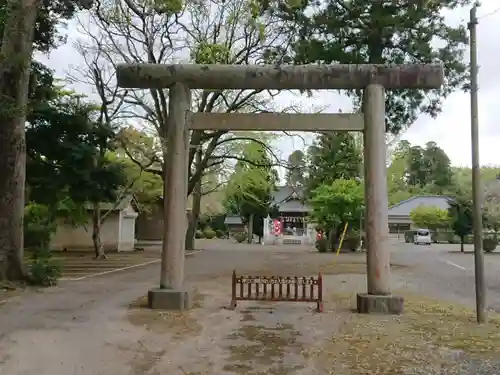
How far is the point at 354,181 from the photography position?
111 feet

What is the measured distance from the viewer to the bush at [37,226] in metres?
25.0

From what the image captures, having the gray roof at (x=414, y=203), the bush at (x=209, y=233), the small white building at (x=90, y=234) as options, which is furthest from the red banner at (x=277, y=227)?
the small white building at (x=90, y=234)

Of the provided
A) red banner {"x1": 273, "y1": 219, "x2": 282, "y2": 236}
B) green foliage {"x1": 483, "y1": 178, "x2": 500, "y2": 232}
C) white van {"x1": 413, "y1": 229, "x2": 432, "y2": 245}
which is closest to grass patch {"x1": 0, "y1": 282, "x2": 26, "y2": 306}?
green foliage {"x1": 483, "y1": 178, "x2": 500, "y2": 232}

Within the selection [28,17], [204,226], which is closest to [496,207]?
[204,226]

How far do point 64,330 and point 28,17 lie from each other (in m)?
8.60

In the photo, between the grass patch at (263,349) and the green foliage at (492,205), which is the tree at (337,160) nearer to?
the green foliage at (492,205)

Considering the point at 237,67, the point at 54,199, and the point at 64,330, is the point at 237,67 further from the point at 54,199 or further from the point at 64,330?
the point at 54,199

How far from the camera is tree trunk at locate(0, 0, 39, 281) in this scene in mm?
13203

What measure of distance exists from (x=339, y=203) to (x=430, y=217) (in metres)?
24.2

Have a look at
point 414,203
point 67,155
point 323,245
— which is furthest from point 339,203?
point 414,203

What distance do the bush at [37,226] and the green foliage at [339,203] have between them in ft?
52.9

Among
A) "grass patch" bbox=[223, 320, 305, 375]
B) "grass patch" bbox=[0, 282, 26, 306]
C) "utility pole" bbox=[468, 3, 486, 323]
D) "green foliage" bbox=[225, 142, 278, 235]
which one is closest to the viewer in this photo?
"grass patch" bbox=[223, 320, 305, 375]

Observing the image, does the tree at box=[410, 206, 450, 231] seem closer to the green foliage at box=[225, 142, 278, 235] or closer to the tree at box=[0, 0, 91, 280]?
the green foliage at box=[225, 142, 278, 235]

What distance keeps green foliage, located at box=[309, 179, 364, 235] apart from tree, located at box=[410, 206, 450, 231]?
22.3 m
